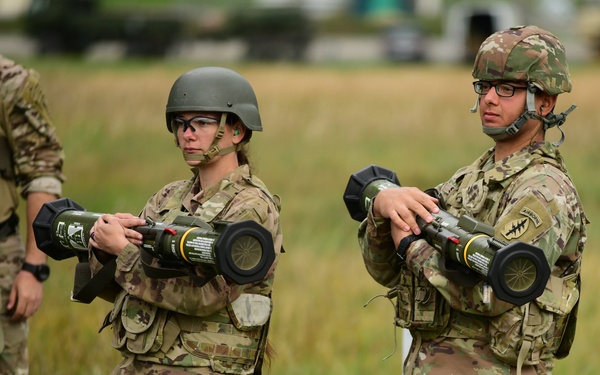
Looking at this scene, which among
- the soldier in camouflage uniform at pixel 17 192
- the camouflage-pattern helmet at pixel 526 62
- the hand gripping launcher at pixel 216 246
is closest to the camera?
the hand gripping launcher at pixel 216 246

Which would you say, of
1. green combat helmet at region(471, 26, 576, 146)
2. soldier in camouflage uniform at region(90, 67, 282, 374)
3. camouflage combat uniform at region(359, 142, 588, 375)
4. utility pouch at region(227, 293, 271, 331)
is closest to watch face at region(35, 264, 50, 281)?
soldier in camouflage uniform at region(90, 67, 282, 374)

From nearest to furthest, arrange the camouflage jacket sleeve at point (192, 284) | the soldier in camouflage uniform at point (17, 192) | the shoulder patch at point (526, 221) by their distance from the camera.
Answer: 1. the shoulder patch at point (526, 221)
2. the camouflage jacket sleeve at point (192, 284)
3. the soldier in camouflage uniform at point (17, 192)

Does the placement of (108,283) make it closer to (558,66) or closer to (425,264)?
(425,264)

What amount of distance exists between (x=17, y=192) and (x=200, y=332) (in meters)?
2.16

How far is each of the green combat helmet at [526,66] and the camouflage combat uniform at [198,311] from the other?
112 cm

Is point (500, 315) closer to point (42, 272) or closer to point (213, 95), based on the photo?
point (213, 95)

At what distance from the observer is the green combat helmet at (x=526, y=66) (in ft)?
17.3

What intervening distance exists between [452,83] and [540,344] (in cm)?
2160

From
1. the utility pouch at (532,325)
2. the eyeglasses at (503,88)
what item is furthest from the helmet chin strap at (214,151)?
the utility pouch at (532,325)

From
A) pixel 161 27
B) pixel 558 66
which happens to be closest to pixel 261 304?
pixel 558 66

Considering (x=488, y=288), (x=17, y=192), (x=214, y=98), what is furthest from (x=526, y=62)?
(x=17, y=192)

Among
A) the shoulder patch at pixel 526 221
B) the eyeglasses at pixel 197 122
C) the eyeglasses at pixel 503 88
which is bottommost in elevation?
the shoulder patch at pixel 526 221

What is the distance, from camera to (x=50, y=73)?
26.9 metres

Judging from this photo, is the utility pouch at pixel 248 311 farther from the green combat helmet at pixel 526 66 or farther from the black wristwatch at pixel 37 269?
the black wristwatch at pixel 37 269
